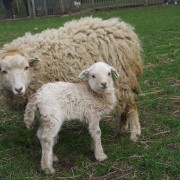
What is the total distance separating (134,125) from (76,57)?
1.09 metres

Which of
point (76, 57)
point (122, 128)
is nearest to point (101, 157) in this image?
point (122, 128)

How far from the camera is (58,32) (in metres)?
5.16

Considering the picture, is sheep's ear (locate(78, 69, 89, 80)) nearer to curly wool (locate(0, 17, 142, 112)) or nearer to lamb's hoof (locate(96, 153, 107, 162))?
curly wool (locate(0, 17, 142, 112))

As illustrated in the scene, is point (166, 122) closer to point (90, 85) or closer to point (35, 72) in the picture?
point (90, 85)

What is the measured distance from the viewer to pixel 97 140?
419 cm

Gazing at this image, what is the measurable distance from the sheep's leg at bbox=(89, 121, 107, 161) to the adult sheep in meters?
0.68

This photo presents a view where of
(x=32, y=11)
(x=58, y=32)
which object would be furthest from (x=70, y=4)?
(x=58, y=32)

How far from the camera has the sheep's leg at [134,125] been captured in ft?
15.8

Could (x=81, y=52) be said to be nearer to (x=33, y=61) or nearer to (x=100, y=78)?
(x=33, y=61)

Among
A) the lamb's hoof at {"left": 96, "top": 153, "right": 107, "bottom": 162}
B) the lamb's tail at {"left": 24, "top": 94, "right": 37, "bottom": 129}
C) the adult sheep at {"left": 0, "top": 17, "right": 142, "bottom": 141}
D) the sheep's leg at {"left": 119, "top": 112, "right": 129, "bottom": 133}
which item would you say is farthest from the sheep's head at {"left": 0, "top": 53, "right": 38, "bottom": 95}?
the sheep's leg at {"left": 119, "top": 112, "right": 129, "bottom": 133}

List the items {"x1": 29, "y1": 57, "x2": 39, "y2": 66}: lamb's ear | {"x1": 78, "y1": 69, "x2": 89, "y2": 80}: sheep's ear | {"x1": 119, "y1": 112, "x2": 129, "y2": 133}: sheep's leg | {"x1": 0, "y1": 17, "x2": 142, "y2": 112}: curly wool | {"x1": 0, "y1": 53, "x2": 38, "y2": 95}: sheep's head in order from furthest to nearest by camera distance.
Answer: {"x1": 119, "y1": 112, "x2": 129, "y2": 133}: sheep's leg < {"x1": 0, "y1": 17, "x2": 142, "y2": 112}: curly wool < {"x1": 29, "y1": 57, "x2": 39, "y2": 66}: lamb's ear < {"x1": 0, "y1": 53, "x2": 38, "y2": 95}: sheep's head < {"x1": 78, "y1": 69, "x2": 89, "y2": 80}: sheep's ear

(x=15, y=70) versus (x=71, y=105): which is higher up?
(x=15, y=70)

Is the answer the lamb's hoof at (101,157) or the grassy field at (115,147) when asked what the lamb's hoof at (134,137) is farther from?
the lamb's hoof at (101,157)

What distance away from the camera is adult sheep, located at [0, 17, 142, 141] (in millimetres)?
4794
